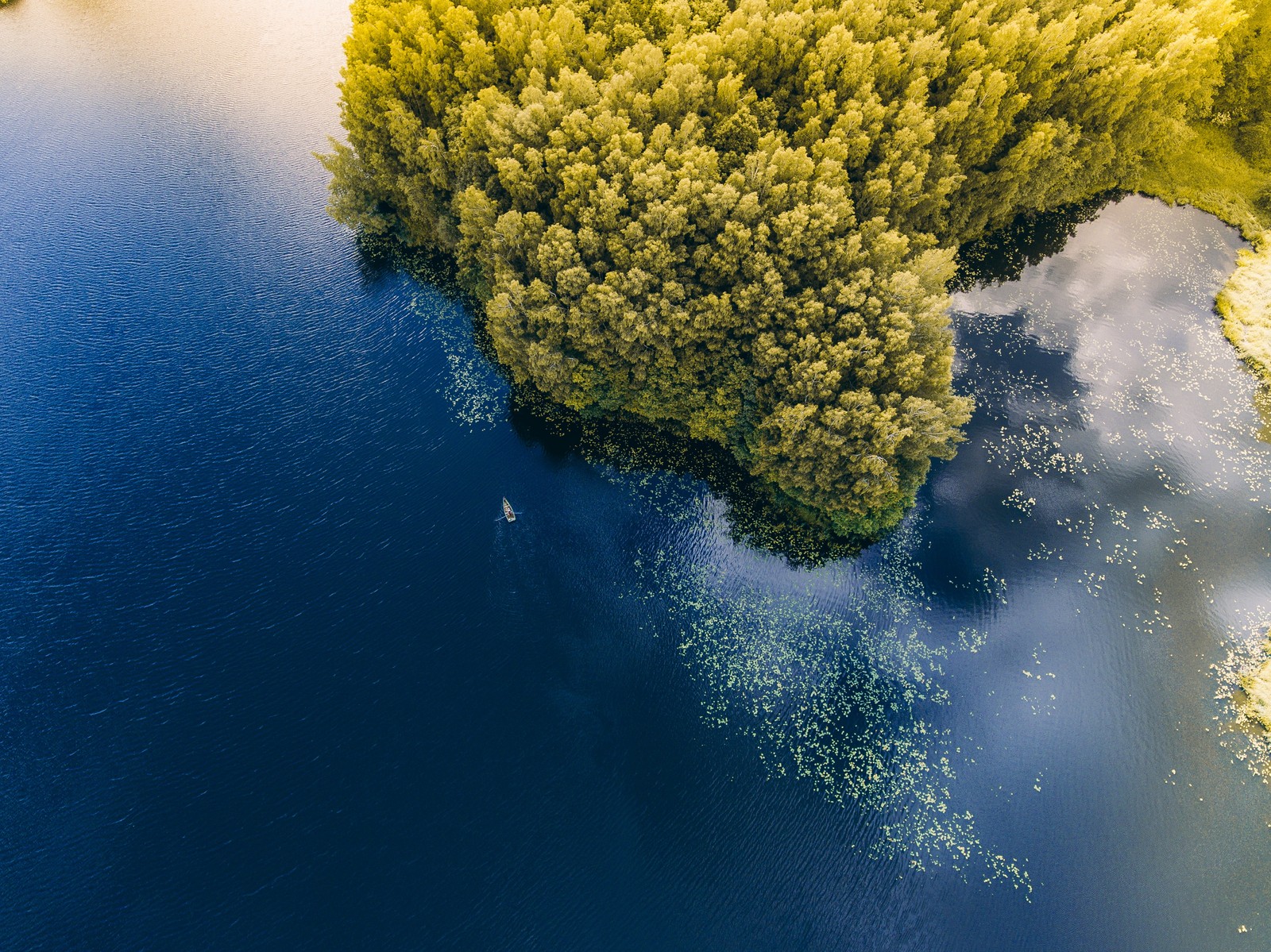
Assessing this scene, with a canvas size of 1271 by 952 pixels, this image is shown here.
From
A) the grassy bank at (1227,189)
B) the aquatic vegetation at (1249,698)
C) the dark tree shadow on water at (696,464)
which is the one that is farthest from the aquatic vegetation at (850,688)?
the grassy bank at (1227,189)

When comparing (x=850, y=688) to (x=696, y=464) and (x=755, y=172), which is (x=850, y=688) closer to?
(x=696, y=464)

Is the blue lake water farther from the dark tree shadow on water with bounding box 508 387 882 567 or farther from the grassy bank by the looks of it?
the grassy bank

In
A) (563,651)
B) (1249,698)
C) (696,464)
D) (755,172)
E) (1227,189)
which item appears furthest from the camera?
(1227,189)

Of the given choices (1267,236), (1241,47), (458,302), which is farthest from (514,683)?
(1241,47)

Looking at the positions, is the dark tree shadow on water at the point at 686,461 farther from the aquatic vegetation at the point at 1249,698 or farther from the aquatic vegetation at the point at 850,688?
the aquatic vegetation at the point at 1249,698

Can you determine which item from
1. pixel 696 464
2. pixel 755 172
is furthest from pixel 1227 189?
pixel 696 464

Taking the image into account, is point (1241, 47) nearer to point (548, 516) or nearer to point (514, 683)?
point (548, 516)
